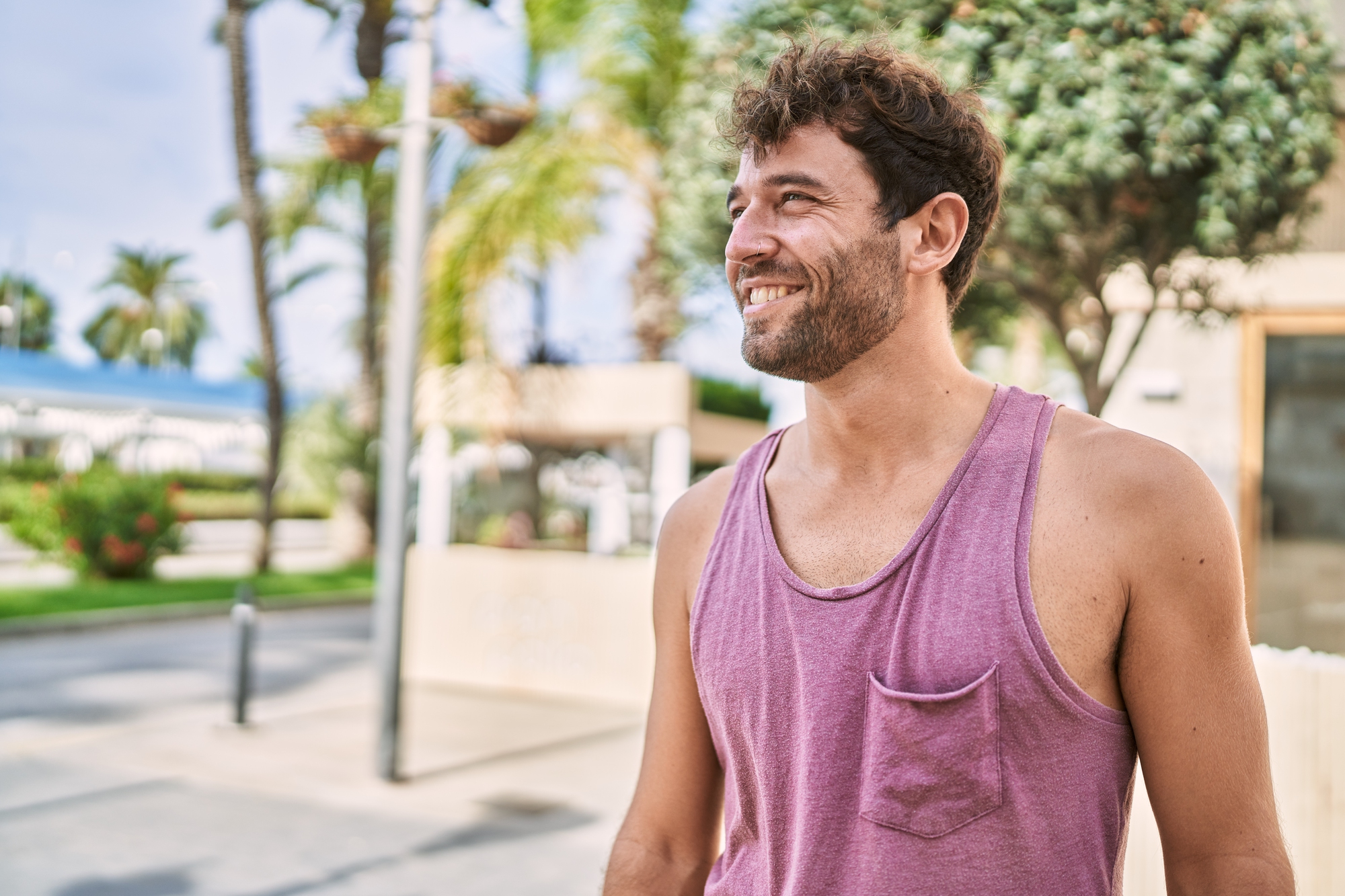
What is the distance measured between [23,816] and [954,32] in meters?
6.58

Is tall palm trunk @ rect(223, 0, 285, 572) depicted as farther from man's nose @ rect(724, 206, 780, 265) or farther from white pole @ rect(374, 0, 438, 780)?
man's nose @ rect(724, 206, 780, 265)

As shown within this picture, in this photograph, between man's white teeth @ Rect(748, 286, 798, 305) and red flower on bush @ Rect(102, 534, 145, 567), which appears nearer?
man's white teeth @ Rect(748, 286, 798, 305)

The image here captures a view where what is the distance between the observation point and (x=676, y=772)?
174 cm

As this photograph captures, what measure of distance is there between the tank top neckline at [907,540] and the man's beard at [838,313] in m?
0.17

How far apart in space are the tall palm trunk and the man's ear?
17646 millimetres

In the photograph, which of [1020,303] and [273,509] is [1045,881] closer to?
[1020,303]

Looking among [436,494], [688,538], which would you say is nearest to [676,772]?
[688,538]

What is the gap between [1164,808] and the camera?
137cm

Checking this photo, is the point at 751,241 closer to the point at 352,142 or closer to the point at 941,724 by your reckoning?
the point at 941,724

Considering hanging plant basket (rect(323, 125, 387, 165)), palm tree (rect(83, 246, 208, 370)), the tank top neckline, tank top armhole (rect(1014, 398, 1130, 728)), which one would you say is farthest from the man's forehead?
palm tree (rect(83, 246, 208, 370))

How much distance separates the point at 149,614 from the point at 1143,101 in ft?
44.4

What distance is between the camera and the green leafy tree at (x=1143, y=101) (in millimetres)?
6336

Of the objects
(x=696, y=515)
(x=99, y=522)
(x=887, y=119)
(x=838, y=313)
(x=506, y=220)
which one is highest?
(x=506, y=220)

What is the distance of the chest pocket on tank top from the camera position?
133 cm
